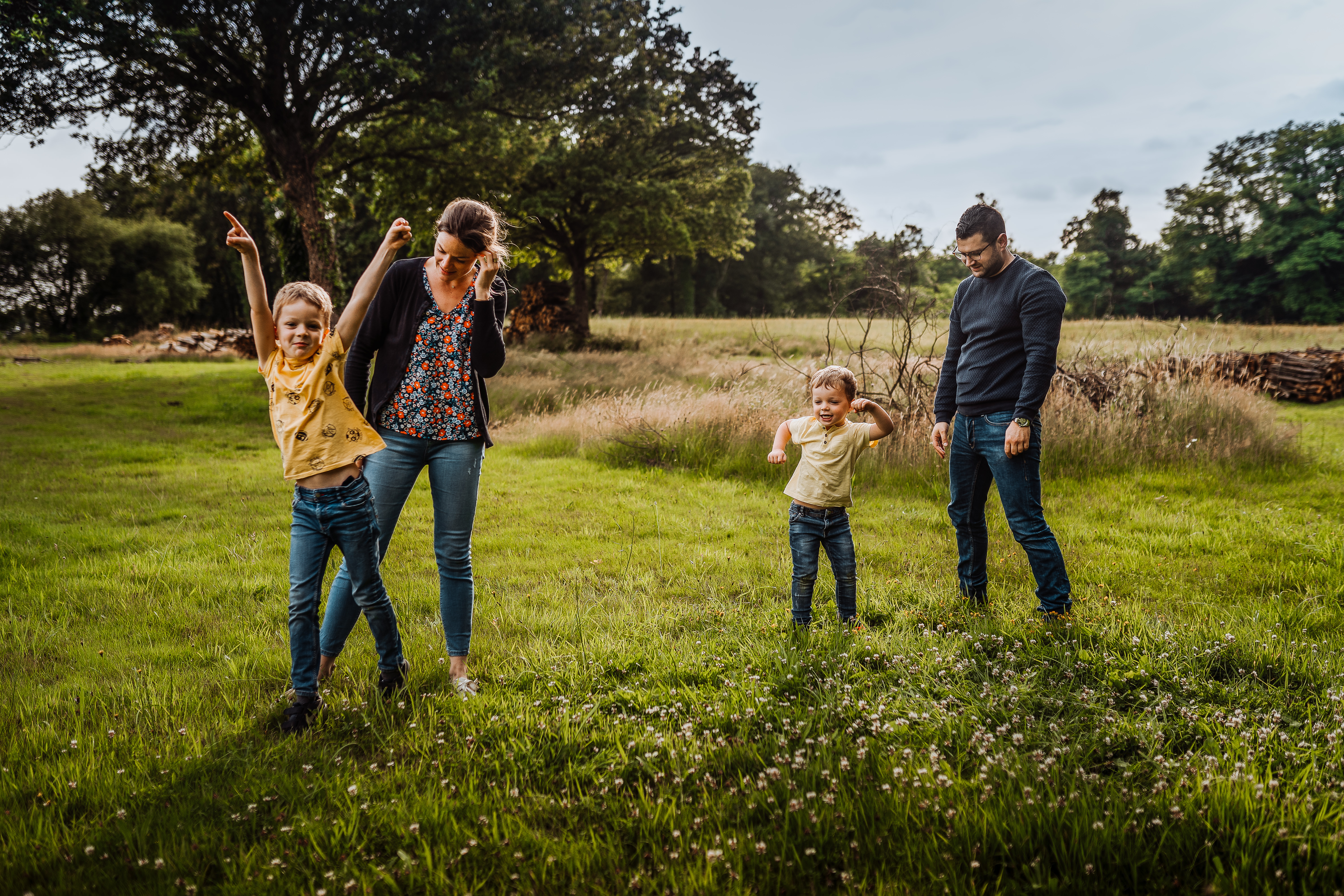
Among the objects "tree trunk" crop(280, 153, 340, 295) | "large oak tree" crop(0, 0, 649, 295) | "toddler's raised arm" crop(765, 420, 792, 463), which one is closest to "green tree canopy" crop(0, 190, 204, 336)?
"large oak tree" crop(0, 0, 649, 295)

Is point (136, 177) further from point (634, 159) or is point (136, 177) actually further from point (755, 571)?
point (755, 571)

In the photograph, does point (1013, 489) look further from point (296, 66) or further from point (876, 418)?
point (296, 66)

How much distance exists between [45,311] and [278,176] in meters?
33.9

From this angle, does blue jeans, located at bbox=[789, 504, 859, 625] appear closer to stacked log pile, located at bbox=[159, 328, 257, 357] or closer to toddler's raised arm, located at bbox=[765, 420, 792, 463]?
toddler's raised arm, located at bbox=[765, 420, 792, 463]

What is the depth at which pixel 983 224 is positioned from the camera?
13.4 feet

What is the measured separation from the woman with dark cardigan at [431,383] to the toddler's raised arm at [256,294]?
34cm

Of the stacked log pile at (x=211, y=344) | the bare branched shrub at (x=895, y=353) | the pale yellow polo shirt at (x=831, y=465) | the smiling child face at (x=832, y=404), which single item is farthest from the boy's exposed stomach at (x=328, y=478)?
the stacked log pile at (x=211, y=344)

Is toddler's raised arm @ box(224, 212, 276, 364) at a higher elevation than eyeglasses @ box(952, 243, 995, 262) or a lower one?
lower

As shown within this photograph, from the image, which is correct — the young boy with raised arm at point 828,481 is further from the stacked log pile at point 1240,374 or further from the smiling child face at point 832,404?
the stacked log pile at point 1240,374

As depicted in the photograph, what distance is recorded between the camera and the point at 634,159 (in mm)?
23250

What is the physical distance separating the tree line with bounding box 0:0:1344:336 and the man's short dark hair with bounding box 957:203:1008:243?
366cm

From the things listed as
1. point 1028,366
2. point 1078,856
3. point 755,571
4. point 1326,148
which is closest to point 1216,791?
point 1078,856

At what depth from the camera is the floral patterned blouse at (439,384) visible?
130 inches

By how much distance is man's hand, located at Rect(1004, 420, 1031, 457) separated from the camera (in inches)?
156
